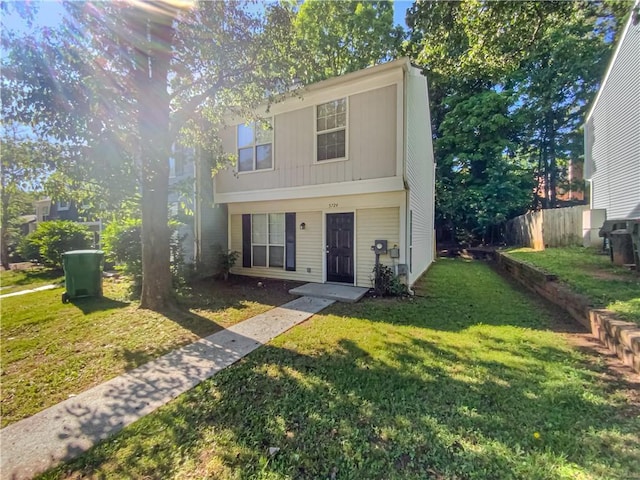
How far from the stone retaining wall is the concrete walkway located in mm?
4520

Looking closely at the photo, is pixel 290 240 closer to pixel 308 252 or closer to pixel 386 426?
pixel 308 252

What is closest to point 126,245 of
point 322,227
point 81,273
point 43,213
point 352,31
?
point 81,273

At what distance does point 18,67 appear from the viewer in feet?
15.7

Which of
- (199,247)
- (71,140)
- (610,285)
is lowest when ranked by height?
(610,285)

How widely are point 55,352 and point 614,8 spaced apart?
14247 millimetres

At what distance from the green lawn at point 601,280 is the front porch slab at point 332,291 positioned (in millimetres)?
4251

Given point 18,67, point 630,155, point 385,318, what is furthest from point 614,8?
point 18,67

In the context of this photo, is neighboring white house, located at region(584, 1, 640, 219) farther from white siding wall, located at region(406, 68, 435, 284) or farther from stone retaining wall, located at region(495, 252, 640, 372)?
white siding wall, located at region(406, 68, 435, 284)

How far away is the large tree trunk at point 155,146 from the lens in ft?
18.0

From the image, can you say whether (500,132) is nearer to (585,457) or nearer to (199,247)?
(199,247)

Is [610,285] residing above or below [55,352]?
above

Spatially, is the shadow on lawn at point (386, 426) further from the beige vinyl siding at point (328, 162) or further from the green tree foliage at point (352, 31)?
the green tree foliage at point (352, 31)

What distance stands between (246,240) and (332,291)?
3841 mm

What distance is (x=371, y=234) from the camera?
7.94 metres
